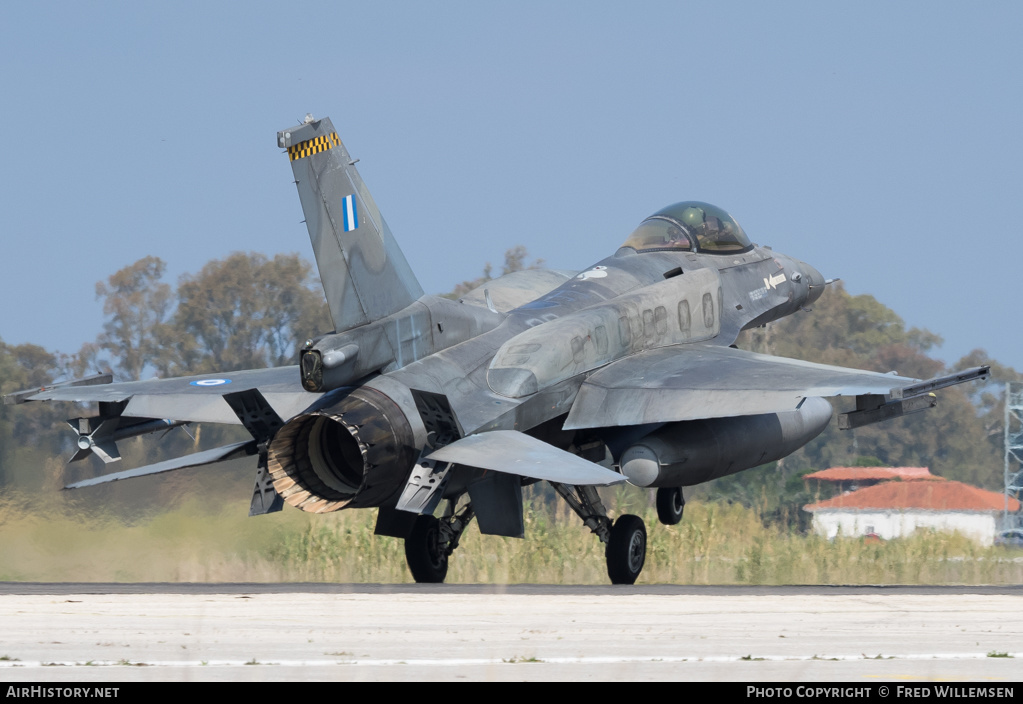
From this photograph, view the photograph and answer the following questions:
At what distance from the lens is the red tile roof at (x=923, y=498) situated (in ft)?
163

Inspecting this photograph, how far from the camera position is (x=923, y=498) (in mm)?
52188

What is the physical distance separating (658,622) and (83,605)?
466 centimetres

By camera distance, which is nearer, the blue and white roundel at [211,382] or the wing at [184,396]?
the wing at [184,396]

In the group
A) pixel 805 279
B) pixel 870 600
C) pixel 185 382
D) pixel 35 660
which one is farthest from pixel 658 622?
pixel 805 279

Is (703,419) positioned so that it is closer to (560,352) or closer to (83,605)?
(560,352)

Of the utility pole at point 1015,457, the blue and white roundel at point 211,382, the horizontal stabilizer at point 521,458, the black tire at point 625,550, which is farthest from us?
the utility pole at point 1015,457

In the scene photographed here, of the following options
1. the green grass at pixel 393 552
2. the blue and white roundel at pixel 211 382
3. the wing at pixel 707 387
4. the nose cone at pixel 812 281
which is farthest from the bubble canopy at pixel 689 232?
the blue and white roundel at pixel 211 382

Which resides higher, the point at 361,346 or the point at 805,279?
the point at 805,279

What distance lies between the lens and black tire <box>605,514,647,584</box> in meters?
15.2

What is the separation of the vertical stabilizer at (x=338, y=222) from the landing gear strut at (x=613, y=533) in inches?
121

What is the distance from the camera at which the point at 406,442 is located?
13.7 meters

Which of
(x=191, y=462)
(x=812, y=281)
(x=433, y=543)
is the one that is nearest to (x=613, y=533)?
(x=433, y=543)

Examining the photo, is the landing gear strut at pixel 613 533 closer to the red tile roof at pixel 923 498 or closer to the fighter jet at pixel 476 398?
the fighter jet at pixel 476 398

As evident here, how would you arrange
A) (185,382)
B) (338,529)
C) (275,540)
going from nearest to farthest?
(185,382) → (275,540) → (338,529)
